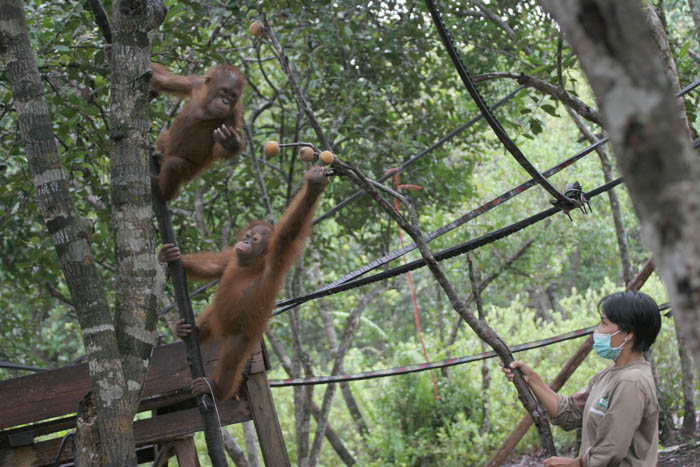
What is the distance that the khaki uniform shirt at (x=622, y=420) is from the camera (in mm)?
2188

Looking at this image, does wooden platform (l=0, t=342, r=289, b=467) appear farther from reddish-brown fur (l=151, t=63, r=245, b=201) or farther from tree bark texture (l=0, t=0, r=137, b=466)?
tree bark texture (l=0, t=0, r=137, b=466)

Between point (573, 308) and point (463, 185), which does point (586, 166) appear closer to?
point (573, 308)

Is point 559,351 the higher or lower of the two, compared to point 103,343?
lower

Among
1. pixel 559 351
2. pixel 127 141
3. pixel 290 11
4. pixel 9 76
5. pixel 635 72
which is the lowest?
pixel 559 351

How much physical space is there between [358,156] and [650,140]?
5.14 m

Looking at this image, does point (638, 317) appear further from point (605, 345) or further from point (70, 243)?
point (70, 243)

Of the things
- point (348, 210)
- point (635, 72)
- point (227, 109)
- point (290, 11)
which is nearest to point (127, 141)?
point (227, 109)

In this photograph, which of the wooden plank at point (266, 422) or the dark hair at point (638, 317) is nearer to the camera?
the dark hair at point (638, 317)

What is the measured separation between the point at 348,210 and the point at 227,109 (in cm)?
319

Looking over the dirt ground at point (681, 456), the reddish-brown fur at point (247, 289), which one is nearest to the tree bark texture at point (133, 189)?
the reddish-brown fur at point (247, 289)

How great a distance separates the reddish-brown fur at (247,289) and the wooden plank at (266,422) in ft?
0.28

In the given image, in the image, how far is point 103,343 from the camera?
188 centimetres

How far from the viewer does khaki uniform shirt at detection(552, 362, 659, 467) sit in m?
2.19

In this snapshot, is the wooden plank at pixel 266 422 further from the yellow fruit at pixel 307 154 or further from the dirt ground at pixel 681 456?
the dirt ground at pixel 681 456
